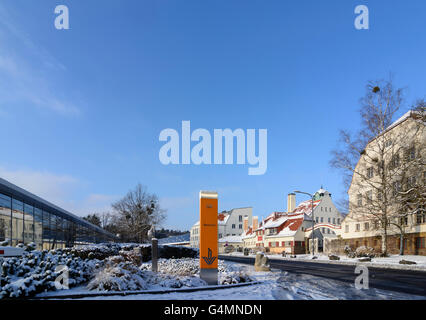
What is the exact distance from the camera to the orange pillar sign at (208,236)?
1211cm

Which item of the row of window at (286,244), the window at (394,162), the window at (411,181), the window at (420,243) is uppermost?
the window at (394,162)

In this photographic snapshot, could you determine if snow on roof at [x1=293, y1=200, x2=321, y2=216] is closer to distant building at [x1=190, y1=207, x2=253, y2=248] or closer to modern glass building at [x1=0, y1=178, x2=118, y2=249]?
distant building at [x1=190, y1=207, x2=253, y2=248]

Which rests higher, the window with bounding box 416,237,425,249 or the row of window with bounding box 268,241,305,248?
the window with bounding box 416,237,425,249

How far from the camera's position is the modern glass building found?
1927 centimetres

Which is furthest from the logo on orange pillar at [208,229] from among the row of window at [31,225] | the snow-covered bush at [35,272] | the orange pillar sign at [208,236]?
the row of window at [31,225]

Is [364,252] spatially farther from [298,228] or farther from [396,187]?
[298,228]

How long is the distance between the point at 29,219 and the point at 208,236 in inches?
655

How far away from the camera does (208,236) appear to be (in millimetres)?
12203

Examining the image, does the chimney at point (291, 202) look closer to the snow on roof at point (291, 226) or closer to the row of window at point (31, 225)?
the snow on roof at point (291, 226)

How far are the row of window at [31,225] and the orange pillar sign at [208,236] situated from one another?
8.93 m

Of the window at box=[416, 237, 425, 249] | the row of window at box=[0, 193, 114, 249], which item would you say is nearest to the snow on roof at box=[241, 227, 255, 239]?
the window at box=[416, 237, 425, 249]

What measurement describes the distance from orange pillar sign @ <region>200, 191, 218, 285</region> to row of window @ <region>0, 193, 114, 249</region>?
8932mm

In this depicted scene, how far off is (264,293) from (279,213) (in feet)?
229

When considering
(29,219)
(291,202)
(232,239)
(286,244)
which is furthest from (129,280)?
(232,239)
